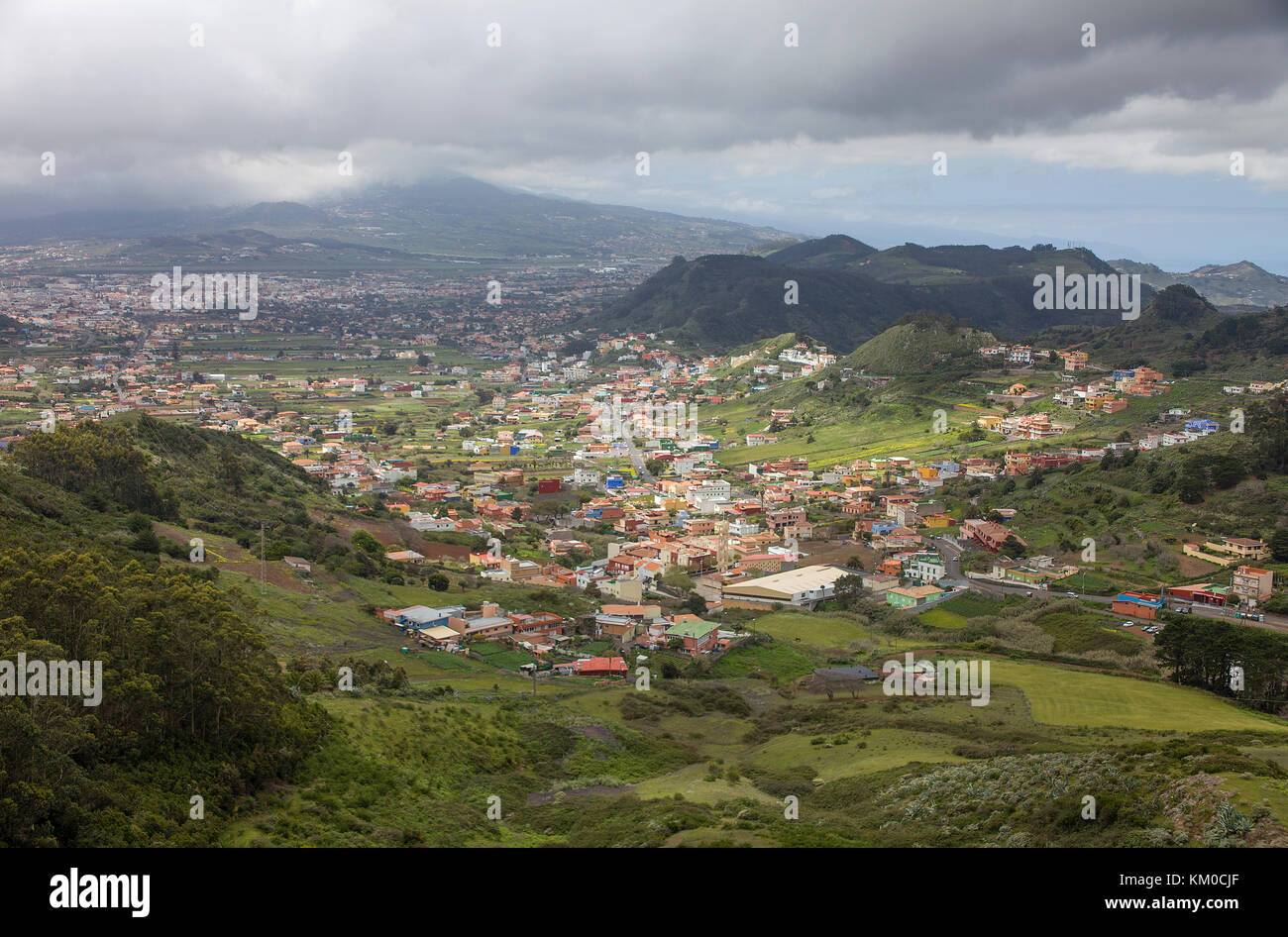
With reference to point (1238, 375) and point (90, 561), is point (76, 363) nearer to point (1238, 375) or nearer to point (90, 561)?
point (90, 561)

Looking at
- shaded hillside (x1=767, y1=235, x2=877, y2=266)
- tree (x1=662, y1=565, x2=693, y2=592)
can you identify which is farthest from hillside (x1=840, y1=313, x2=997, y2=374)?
shaded hillside (x1=767, y1=235, x2=877, y2=266)

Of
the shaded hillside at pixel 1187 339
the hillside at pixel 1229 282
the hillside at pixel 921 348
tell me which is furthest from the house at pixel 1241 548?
the hillside at pixel 1229 282

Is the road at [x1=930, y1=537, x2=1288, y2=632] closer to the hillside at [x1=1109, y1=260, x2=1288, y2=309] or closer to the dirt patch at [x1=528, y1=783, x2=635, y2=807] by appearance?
the dirt patch at [x1=528, y1=783, x2=635, y2=807]

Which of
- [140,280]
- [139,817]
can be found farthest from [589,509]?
[140,280]

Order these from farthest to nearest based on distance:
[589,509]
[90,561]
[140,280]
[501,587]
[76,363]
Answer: [140,280] → [76,363] → [589,509] → [501,587] → [90,561]

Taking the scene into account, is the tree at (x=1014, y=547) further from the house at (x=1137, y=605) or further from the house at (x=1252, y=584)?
the house at (x=1252, y=584)

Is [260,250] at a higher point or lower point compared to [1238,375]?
higher
